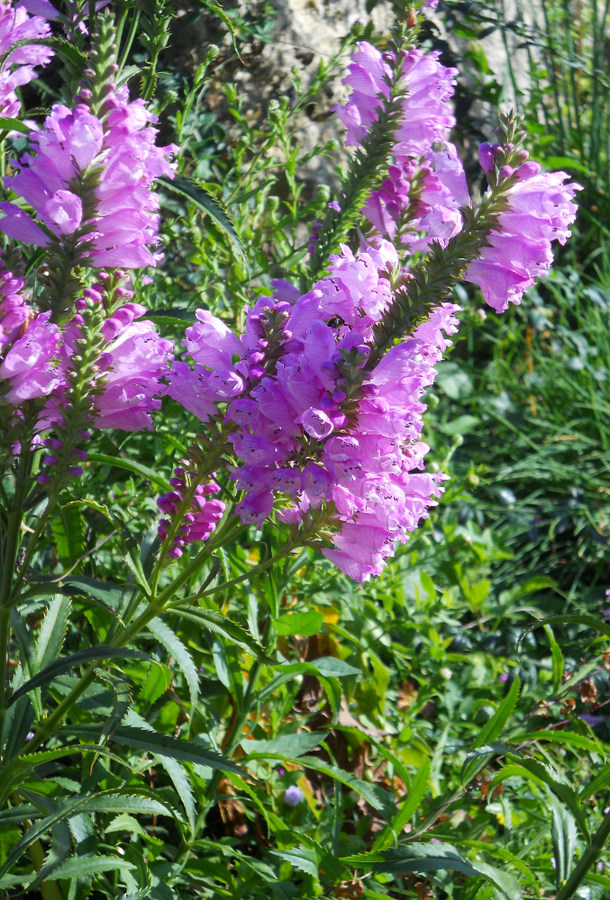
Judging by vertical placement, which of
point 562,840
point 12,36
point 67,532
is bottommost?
point 562,840

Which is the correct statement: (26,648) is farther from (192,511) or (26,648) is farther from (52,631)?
(192,511)

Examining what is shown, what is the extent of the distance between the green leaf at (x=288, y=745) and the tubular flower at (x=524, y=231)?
1.24 metres

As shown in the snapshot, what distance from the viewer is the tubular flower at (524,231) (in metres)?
1.23

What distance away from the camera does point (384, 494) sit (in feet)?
4.17

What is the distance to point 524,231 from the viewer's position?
48.8 inches

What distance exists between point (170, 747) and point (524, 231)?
→ 97cm

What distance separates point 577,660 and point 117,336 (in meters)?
2.57

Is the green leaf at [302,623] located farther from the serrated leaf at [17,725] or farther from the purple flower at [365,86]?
the purple flower at [365,86]

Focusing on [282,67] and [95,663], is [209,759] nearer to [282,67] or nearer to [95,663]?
[95,663]

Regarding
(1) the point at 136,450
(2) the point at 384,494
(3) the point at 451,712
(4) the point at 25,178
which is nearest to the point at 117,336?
(4) the point at 25,178

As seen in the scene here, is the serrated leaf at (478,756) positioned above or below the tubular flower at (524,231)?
below

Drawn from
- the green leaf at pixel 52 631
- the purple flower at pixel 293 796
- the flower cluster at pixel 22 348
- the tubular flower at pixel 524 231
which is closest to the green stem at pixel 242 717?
the purple flower at pixel 293 796

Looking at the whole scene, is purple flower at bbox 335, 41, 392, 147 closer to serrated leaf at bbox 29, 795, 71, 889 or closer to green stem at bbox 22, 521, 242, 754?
green stem at bbox 22, 521, 242, 754

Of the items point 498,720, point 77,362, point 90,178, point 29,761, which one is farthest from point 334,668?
point 90,178
